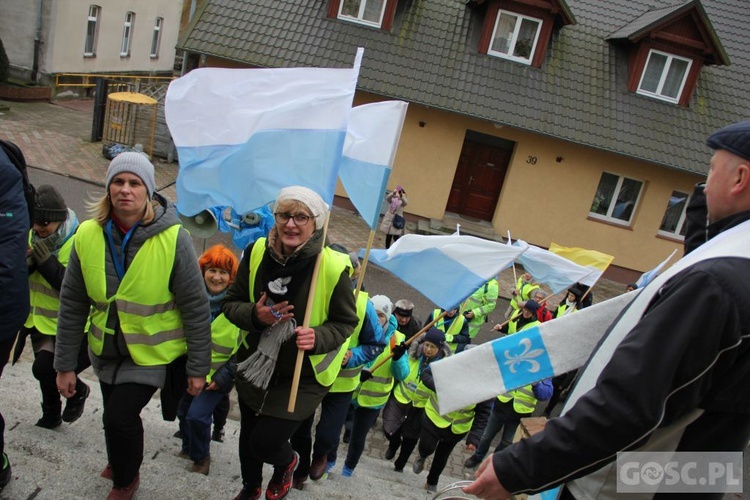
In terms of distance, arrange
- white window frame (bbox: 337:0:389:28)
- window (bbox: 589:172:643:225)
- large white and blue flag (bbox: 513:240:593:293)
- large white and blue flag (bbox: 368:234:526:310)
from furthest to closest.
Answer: window (bbox: 589:172:643:225) → white window frame (bbox: 337:0:389:28) → large white and blue flag (bbox: 513:240:593:293) → large white and blue flag (bbox: 368:234:526:310)

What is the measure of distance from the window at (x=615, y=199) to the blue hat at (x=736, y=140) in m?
15.6

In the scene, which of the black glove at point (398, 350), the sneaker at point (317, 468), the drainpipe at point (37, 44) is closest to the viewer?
the sneaker at point (317, 468)

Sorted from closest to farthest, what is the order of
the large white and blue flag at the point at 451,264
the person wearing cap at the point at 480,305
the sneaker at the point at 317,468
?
the sneaker at the point at 317,468, the large white and blue flag at the point at 451,264, the person wearing cap at the point at 480,305

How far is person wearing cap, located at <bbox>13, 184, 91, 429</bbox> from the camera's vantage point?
12.4 feet

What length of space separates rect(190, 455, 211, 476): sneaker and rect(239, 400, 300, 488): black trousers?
0.66m

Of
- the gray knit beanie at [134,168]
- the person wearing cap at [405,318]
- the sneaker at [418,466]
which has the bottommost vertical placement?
the sneaker at [418,466]

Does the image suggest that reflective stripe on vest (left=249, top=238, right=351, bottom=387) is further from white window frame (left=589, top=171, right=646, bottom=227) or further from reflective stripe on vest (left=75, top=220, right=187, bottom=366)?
white window frame (left=589, top=171, right=646, bottom=227)

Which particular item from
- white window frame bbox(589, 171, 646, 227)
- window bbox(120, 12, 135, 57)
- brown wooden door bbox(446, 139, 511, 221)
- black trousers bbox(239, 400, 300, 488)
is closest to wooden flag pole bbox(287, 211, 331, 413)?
black trousers bbox(239, 400, 300, 488)

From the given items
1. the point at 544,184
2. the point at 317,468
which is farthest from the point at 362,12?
the point at 317,468

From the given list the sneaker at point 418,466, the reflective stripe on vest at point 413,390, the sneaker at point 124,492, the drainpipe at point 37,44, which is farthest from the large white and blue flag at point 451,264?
the drainpipe at point 37,44

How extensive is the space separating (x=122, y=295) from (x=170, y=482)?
1.23 metres

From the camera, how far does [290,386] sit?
10.4 feet

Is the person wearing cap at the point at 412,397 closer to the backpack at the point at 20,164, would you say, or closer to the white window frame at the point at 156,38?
the backpack at the point at 20,164

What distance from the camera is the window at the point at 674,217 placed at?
1669 centimetres
